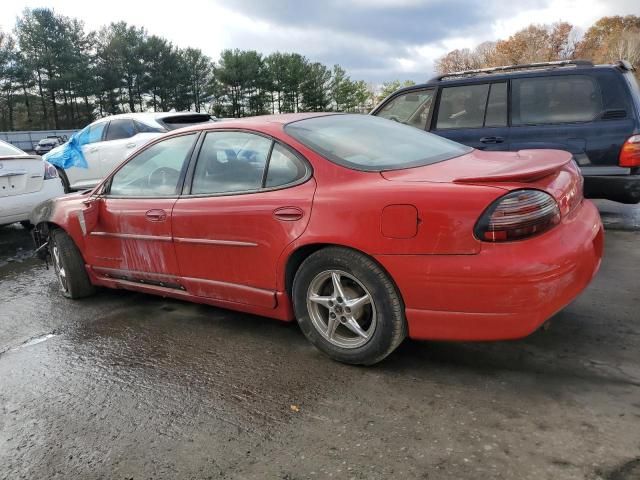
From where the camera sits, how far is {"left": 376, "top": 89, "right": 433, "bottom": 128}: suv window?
6.20 m

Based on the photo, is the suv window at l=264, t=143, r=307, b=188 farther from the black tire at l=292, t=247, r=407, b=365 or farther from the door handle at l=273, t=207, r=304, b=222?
the black tire at l=292, t=247, r=407, b=365

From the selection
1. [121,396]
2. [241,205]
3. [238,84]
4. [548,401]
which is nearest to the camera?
[548,401]

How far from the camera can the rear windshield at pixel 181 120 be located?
8749 millimetres

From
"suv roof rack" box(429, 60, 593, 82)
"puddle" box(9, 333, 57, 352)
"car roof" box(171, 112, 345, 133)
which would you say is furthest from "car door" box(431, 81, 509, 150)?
"puddle" box(9, 333, 57, 352)

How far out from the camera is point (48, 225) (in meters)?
4.62

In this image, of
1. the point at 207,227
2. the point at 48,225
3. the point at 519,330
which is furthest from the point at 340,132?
the point at 48,225

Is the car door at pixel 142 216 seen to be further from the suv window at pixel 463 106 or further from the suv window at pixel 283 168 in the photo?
the suv window at pixel 463 106

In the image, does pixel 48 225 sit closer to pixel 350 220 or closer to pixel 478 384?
pixel 350 220

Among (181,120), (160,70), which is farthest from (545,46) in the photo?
(181,120)

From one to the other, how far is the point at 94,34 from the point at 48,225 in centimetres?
5979

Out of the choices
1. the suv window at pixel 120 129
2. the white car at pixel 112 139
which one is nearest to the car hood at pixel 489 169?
the white car at pixel 112 139

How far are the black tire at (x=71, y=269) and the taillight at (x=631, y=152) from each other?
5.12 meters

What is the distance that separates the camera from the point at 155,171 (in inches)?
151

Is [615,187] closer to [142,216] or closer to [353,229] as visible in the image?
[353,229]
